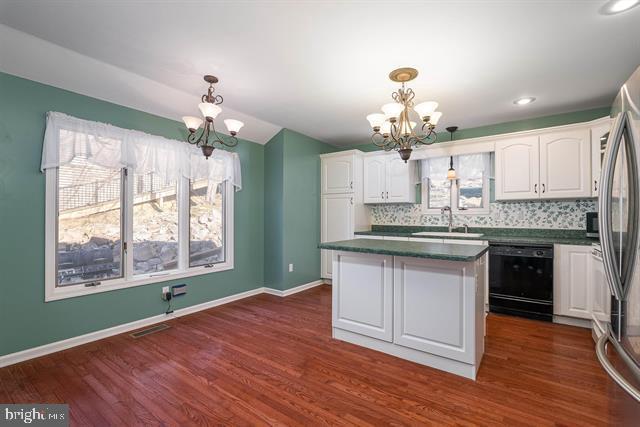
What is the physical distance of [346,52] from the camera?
2256mm

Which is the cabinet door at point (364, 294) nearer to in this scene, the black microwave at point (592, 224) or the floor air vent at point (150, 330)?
the floor air vent at point (150, 330)

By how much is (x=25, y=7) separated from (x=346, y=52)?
2.10 metres

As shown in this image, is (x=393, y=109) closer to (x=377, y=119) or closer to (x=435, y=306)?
(x=377, y=119)

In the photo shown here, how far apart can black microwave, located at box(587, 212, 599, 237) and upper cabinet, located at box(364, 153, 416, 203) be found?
2.06 metres

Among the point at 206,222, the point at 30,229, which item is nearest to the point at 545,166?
the point at 206,222

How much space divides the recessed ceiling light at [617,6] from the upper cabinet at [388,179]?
2705 mm

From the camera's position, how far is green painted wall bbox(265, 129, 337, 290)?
168 inches

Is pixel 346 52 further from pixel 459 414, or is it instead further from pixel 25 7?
pixel 459 414

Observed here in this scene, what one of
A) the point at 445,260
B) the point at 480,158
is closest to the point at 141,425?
the point at 445,260

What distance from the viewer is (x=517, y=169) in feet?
11.8

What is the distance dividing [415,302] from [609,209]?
1.42 meters

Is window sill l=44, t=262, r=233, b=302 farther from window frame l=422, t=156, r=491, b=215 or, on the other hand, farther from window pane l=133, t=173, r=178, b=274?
window frame l=422, t=156, r=491, b=215

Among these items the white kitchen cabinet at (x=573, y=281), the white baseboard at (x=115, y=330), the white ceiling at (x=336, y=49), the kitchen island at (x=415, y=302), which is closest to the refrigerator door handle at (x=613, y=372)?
the kitchen island at (x=415, y=302)

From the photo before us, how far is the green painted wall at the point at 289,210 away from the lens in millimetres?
4270
